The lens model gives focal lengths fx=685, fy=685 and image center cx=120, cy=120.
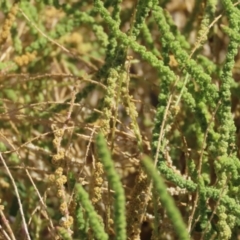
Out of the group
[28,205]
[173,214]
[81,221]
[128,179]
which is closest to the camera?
[173,214]

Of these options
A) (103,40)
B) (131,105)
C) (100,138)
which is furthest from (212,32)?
(100,138)

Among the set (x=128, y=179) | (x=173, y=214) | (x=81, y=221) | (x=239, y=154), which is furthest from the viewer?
(x=128, y=179)

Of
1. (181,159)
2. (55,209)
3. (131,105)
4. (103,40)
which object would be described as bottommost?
(55,209)

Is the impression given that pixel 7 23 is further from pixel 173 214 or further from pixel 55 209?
pixel 173 214

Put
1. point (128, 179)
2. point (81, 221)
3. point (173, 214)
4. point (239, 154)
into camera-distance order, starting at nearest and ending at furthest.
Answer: point (173, 214)
point (81, 221)
point (239, 154)
point (128, 179)

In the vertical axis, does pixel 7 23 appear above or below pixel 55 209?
above

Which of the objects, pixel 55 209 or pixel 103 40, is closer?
pixel 103 40

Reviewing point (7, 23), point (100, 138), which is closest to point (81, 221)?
point (100, 138)

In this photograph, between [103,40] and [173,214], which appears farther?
[103,40]

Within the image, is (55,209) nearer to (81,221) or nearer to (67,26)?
(67,26)
